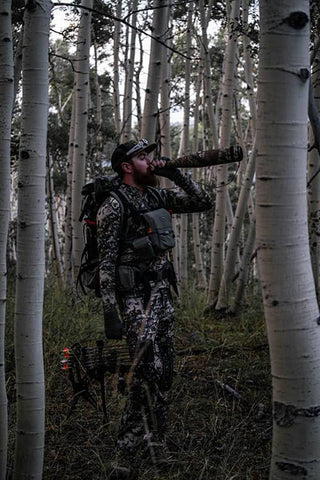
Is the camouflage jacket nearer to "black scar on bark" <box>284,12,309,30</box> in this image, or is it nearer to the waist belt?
the waist belt

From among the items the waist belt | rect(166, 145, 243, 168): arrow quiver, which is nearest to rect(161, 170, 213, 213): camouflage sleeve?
rect(166, 145, 243, 168): arrow quiver

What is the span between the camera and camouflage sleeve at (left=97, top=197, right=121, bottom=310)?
3.58 metres

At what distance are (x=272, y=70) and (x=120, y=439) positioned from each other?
8.20 feet

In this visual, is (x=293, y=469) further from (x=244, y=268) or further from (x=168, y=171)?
(x=244, y=268)

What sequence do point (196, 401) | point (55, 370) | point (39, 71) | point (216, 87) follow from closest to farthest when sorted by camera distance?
→ point (39, 71) → point (196, 401) → point (55, 370) → point (216, 87)

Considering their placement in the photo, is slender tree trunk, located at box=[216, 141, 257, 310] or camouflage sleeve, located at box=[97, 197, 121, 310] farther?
slender tree trunk, located at box=[216, 141, 257, 310]

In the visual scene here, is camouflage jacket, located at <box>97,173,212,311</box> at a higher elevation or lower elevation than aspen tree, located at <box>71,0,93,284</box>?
lower

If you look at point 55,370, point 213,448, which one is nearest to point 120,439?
point 213,448

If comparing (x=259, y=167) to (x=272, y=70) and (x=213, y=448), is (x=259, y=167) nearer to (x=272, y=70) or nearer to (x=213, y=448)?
(x=272, y=70)

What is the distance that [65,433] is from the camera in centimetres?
391

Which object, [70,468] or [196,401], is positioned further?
[196,401]

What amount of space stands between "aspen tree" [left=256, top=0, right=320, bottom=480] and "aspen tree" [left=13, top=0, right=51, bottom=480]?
123cm

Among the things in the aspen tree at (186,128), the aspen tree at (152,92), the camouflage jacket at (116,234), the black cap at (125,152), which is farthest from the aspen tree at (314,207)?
the aspen tree at (186,128)

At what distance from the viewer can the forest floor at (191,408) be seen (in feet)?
11.0
